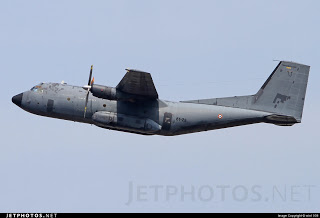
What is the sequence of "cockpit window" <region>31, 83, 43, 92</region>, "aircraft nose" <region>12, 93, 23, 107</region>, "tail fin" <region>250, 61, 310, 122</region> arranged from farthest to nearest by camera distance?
"aircraft nose" <region>12, 93, 23, 107</region> → "cockpit window" <region>31, 83, 43, 92</region> → "tail fin" <region>250, 61, 310, 122</region>

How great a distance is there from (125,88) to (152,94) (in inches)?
61.8

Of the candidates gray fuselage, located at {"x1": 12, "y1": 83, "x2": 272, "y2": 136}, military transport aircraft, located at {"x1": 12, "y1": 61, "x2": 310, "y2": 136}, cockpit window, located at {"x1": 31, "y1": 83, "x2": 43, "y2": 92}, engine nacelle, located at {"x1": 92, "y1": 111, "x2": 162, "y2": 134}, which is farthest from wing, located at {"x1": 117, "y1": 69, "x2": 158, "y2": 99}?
cockpit window, located at {"x1": 31, "y1": 83, "x2": 43, "y2": 92}

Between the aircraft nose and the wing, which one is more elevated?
the wing

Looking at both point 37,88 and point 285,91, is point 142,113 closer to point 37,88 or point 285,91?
point 37,88

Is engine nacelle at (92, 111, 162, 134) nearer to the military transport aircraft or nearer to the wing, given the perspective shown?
the military transport aircraft

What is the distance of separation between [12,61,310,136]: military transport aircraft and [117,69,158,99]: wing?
8 cm

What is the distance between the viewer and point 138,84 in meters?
34.5

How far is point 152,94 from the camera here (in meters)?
35.5

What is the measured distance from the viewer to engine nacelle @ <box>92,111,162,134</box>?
116 feet

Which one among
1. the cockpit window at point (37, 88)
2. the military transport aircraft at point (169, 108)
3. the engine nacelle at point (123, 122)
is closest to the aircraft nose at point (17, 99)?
the military transport aircraft at point (169, 108)

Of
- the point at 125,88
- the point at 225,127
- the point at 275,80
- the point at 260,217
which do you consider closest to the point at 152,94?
the point at 125,88

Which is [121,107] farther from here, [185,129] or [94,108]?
[185,129]

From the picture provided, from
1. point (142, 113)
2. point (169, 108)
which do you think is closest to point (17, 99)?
point (142, 113)

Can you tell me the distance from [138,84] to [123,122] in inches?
95.9
